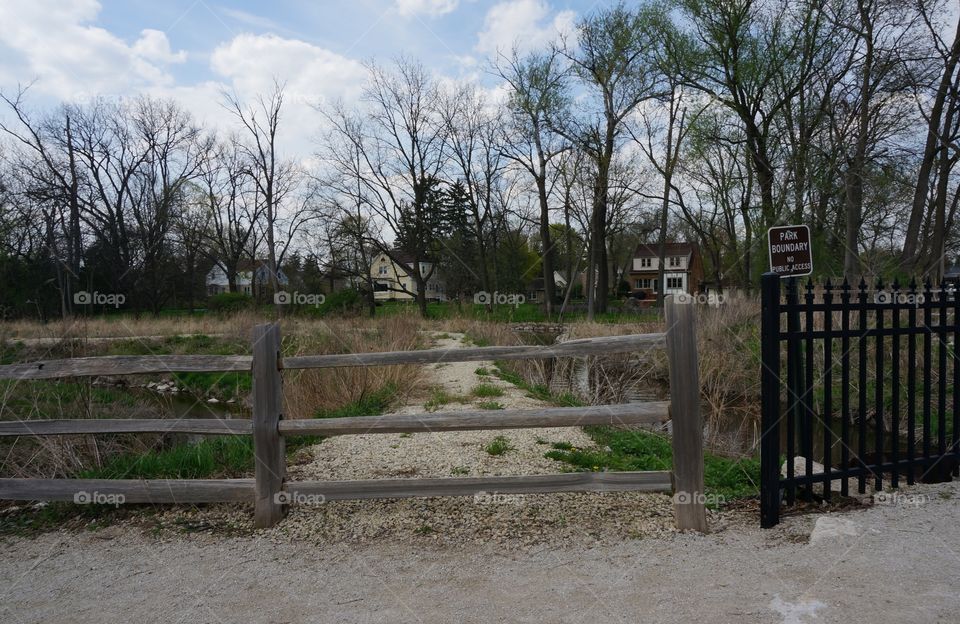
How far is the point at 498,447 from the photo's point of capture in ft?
20.0

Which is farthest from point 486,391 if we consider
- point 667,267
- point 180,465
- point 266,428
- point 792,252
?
point 667,267

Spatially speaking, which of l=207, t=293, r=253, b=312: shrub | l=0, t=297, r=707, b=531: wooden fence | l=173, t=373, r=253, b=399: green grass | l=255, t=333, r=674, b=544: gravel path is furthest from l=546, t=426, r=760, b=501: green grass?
l=207, t=293, r=253, b=312: shrub

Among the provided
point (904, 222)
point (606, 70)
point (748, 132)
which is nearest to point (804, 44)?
point (748, 132)

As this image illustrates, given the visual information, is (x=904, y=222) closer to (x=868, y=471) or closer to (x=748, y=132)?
(x=748, y=132)

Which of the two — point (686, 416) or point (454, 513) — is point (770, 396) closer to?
point (686, 416)

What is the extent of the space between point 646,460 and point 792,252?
221 cm

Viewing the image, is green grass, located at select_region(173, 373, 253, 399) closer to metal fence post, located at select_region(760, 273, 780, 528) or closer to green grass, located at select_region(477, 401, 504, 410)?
green grass, located at select_region(477, 401, 504, 410)

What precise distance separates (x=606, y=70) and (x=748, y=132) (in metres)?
9.34

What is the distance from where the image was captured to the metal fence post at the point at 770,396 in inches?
160

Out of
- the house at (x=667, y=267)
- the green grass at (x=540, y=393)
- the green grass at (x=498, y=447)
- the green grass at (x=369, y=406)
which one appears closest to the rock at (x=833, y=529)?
the green grass at (x=498, y=447)

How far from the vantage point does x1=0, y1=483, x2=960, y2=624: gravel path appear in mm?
3100

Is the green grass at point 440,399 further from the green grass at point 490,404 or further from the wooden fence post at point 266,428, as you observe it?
the wooden fence post at point 266,428

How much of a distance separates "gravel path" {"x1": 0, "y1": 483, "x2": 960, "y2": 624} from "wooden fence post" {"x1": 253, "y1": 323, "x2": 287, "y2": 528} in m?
0.21

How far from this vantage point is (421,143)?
36188 mm
